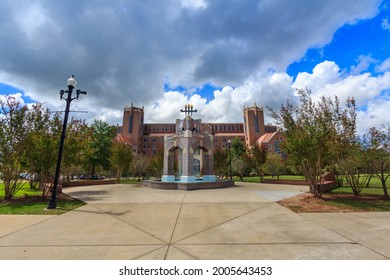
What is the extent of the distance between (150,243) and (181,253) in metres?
1.03

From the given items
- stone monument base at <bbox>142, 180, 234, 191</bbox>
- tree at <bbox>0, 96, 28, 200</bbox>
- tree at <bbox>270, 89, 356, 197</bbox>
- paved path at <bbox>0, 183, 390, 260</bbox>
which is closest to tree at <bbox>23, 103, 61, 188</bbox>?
tree at <bbox>0, 96, 28, 200</bbox>

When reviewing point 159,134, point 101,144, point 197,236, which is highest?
point 159,134

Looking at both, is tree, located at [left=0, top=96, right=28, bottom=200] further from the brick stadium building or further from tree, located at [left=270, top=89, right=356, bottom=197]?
the brick stadium building

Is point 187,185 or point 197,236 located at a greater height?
point 187,185

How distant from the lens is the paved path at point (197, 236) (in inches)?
160

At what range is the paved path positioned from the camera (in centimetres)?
406

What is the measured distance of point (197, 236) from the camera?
16.9 feet

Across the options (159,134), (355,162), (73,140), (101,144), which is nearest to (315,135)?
(355,162)

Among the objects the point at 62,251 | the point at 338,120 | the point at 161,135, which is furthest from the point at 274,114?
the point at 161,135

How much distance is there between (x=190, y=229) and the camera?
228 inches

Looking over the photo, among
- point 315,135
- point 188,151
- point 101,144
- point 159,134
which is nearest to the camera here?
point 315,135

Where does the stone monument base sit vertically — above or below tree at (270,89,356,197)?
below

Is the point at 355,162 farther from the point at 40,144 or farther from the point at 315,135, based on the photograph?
the point at 40,144
